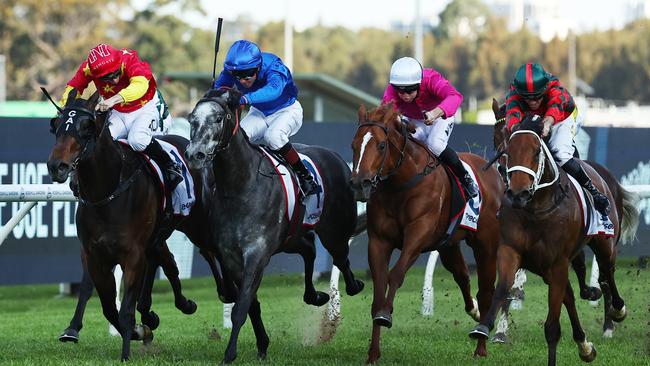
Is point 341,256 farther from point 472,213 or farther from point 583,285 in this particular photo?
point 583,285

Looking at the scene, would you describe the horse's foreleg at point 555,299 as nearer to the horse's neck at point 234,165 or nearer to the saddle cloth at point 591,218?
the saddle cloth at point 591,218

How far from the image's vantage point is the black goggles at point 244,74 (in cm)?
727

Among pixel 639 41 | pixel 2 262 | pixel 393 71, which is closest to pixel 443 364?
pixel 393 71

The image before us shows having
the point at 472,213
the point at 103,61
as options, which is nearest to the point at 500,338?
the point at 472,213

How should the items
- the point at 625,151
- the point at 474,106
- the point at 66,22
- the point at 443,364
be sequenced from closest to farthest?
the point at 443,364, the point at 625,151, the point at 66,22, the point at 474,106

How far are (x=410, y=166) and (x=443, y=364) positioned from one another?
124 centimetres

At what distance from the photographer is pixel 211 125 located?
6.75m

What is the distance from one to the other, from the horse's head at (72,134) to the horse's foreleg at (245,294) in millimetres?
1165

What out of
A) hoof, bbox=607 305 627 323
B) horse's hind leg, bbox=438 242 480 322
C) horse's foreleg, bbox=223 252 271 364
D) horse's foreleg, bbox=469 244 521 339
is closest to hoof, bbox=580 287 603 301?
hoof, bbox=607 305 627 323

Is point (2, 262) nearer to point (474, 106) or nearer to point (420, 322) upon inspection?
point (420, 322)

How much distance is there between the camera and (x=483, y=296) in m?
8.20

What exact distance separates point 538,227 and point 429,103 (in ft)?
4.40

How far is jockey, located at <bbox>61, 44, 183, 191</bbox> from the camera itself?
7.17 meters

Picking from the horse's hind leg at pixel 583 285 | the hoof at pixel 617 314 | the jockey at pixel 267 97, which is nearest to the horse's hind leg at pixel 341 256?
the jockey at pixel 267 97
